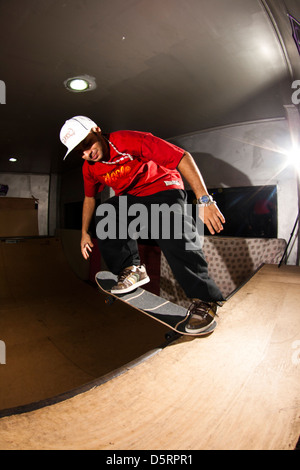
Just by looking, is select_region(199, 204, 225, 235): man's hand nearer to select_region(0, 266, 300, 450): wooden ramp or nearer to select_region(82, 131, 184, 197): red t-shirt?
select_region(82, 131, 184, 197): red t-shirt

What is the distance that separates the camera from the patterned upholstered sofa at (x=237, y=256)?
358 centimetres

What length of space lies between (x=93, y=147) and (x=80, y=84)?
1.89 metres

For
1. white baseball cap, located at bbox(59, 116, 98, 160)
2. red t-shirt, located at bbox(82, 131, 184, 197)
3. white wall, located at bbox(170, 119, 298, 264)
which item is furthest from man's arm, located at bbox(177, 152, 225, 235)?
white wall, located at bbox(170, 119, 298, 264)

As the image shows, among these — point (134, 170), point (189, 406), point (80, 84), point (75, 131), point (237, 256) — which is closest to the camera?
point (189, 406)

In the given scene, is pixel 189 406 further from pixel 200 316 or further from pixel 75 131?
pixel 75 131

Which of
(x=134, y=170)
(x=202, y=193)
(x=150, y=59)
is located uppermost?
(x=150, y=59)

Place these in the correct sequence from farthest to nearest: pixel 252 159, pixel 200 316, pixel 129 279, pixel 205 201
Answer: pixel 252 159, pixel 129 279, pixel 205 201, pixel 200 316

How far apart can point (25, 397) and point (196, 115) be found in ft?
15.4

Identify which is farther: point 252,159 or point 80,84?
point 252,159

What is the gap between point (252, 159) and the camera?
4.12 meters

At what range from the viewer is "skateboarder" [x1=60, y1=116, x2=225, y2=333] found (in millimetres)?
1504

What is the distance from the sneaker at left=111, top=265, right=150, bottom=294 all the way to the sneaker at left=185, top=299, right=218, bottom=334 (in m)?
0.74

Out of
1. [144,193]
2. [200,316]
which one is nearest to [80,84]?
[144,193]
